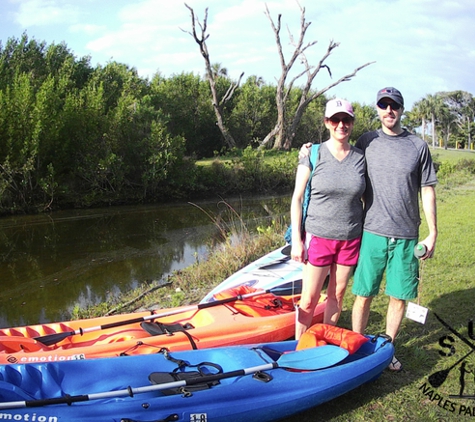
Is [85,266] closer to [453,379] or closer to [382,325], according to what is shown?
[382,325]

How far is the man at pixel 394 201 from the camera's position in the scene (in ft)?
10.8

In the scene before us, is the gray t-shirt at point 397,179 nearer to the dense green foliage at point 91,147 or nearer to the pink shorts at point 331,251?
the pink shorts at point 331,251

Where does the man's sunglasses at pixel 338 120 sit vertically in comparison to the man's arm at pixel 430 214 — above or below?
above

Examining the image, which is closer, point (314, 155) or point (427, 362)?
point (314, 155)

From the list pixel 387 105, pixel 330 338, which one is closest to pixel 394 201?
pixel 387 105

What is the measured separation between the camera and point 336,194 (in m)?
3.30

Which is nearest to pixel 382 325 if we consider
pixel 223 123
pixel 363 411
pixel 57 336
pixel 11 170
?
pixel 363 411

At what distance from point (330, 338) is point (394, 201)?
107 cm

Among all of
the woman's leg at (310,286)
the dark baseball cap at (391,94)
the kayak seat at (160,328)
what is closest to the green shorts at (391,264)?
the woman's leg at (310,286)

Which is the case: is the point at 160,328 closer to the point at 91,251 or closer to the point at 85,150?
the point at 91,251

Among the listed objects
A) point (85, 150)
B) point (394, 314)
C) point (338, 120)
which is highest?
point (85, 150)

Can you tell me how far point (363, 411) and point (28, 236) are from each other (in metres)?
9.99

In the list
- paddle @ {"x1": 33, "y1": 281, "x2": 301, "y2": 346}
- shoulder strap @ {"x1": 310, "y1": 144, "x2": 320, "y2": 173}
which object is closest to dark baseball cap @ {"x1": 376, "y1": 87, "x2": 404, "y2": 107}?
shoulder strap @ {"x1": 310, "y1": 144, "x2": 320, "y2": 173}

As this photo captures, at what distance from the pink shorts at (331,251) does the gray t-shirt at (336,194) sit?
1.6 inches
